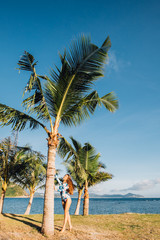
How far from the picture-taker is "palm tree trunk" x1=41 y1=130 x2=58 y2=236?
5934 millimetres

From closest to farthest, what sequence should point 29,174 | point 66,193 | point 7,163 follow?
point 66,193 → point 7,163 → point 29,174

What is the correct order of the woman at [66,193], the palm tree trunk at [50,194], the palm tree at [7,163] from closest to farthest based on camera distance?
1. the palm tree trunk at [50,194]
2. the woman at [66,193]
3. the palm tree at [7,163]

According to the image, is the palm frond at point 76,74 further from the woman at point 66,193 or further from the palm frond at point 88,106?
the woman at point 66,193

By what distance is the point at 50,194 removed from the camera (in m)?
6.19

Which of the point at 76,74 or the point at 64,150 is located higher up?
the point at 76,74

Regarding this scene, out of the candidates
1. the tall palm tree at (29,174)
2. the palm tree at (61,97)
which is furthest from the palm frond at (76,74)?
the tall palm tree at (29,174)

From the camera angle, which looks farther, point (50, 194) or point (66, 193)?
point (66, 193)

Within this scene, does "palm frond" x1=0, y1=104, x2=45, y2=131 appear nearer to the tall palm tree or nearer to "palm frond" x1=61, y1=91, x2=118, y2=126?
"palm frond" x1=61, y1=91, x2=118, y2=126

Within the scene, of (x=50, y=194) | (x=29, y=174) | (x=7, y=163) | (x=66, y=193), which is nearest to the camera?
(x=50, y=194)

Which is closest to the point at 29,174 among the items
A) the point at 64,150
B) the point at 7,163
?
the point at 7,163

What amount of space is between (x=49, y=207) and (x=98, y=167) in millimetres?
9585

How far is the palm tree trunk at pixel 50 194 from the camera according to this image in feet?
19.5

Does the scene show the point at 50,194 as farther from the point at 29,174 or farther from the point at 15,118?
the point at 29,174

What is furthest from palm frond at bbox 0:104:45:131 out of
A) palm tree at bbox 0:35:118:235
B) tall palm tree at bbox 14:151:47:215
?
tall palm tree at bbox 14:151:47:215
